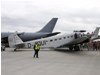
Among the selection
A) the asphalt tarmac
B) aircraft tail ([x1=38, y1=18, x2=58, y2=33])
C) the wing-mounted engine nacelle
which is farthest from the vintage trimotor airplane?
aircraft tail ([x1=38, y1=18, x2=58, y2=33])

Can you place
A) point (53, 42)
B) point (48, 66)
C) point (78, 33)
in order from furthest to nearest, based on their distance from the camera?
1. point (53, 42)
2. point (78, 33)
3. point (48, 66)

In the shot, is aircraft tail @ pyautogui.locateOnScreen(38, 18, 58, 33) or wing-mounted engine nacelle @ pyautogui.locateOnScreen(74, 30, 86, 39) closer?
wing-mounted engine nacelle @ pyautogui.locateOnScreen(74, 30, 86, 39)

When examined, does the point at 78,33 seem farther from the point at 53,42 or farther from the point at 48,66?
the point at 48,66

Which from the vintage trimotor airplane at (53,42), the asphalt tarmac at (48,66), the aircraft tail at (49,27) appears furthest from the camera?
the aircraft tail at (49,27)

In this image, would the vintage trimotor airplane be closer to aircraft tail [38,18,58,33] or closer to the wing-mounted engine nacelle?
the wing-mounted engine nacelle

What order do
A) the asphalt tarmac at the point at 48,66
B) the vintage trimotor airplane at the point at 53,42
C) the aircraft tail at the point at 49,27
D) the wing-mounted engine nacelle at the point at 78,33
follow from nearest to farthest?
the asphalt tarmac at the point at 48,66, the wing-mounted engine nacelle at the point at 78,33, the vintage trimotor airplane at the point at 53,42, the aircraft tail at the point at 49,27

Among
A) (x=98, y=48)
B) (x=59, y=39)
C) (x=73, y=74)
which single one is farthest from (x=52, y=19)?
(x=73, y=74)

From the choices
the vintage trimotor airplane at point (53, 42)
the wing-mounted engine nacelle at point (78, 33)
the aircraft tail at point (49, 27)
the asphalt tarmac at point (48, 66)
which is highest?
the aircraft tail at point (49, 27)

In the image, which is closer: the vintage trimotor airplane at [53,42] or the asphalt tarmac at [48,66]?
the asphalt tarmac at [48,66]

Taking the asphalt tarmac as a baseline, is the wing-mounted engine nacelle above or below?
above

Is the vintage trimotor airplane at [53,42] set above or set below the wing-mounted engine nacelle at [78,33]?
below

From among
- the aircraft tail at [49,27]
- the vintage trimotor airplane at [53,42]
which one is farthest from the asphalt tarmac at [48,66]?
the aircraft tail at [49,27]

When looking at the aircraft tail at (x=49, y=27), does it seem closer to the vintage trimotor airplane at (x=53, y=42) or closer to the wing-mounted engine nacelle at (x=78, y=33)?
the vintage trimotor airplane at (x=53, y=42)

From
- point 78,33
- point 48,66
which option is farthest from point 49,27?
A: point 48,66
